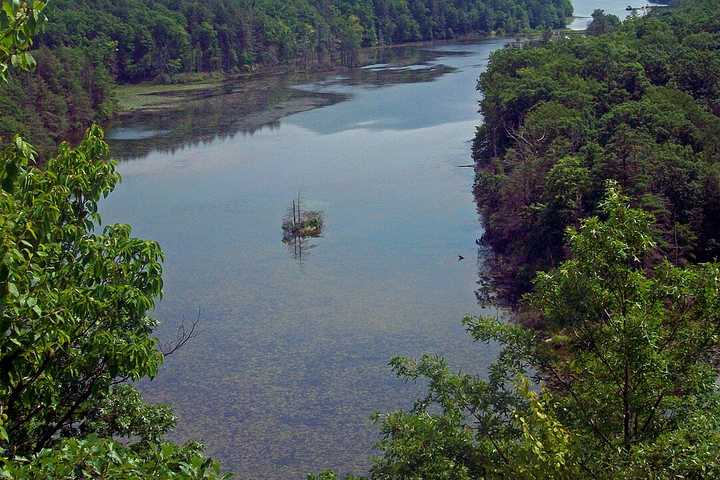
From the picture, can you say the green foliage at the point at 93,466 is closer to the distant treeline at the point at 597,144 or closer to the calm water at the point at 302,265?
A: the calm water at the point at 302,265

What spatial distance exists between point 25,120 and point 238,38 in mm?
54131

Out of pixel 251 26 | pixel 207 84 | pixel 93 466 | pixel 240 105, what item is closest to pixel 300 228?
pixel 93 466

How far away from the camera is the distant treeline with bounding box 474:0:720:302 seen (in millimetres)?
31422

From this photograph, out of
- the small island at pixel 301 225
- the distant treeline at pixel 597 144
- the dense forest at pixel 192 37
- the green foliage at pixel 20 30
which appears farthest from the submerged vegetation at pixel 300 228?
the green foliage at pixel 20 30

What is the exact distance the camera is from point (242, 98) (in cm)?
8262

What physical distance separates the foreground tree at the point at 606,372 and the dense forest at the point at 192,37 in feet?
140

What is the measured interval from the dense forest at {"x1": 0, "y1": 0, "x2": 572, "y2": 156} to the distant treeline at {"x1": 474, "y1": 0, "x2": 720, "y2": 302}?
93.3ft

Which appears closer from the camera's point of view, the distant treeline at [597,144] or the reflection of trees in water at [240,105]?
the distant treeline at [597,144]

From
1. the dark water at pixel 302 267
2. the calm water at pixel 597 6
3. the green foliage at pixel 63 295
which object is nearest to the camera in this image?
the green foliage at pixel 63 295

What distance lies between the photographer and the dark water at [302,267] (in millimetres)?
23812

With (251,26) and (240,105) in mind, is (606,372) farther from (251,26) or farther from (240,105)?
(251,26)

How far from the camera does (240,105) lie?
255 feet

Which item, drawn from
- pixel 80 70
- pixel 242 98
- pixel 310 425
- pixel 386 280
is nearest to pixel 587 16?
pixel 242 98

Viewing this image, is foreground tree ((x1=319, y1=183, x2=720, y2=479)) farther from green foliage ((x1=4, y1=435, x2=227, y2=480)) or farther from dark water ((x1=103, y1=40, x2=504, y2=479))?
dark water ((x1=103, y1=40, x2=504, y2=479))
